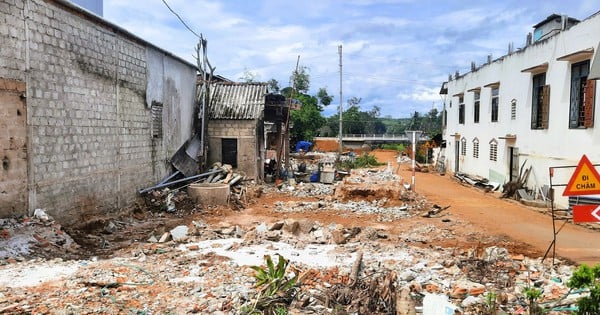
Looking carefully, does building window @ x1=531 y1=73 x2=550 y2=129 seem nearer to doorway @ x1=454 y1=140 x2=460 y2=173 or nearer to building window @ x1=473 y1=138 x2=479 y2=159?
building window @ x1=473 y1=138 x2=479 y2=159

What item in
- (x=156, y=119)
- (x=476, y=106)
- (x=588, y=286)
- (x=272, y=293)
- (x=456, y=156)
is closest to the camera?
(x=588, y=286)

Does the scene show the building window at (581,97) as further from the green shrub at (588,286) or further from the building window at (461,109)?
the building window at (461,109)

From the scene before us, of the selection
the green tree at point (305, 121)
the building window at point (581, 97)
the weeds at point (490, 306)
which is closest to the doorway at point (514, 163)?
the building window at point (581, 97)

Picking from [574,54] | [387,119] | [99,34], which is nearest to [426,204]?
[574,54]

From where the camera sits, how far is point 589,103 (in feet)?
39.5

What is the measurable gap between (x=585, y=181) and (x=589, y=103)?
6.82m

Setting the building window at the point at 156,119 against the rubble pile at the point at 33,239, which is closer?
the rubble pile at the point at 33,239

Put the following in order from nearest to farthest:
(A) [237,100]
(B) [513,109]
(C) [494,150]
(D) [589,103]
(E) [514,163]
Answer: (D) [589,103], (E) [514,163], (B) [513,109], (A) [237,100], (C) [494,150]

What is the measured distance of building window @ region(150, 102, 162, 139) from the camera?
14375 millimetres

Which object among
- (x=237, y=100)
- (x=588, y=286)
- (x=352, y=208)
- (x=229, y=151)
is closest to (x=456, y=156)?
(x=352, y=208)

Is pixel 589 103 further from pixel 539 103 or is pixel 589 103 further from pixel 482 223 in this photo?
pixel 482 223

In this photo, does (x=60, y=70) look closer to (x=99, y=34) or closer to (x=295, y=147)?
(x=99, y=34)

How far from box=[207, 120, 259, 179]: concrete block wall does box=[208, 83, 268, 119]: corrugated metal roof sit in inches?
12.2

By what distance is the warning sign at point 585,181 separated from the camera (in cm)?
665
